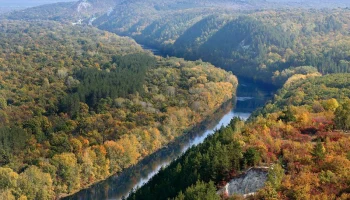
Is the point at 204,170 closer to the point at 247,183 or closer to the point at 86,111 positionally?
the point at 247,183

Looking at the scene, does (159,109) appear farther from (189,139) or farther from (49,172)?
(49,172)

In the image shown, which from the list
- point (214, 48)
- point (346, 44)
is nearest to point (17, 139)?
point (346, 44)

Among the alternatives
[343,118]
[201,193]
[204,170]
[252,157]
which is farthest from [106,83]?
[201,193]

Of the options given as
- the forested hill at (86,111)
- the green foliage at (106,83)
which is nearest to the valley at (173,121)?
the forested hill at (86,111)

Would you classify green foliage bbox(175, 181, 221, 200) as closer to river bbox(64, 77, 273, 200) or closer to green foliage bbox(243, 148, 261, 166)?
green foliage bbox(243, 148, 261, 166)

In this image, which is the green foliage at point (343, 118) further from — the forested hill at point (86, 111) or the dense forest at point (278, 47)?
the dense forest at point (278, 47)

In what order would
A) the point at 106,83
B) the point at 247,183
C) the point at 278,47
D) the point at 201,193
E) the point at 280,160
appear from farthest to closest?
the point at 278,47
the point at 106,83
the point at 280,160
the point at 247,183
the point at 201,193
